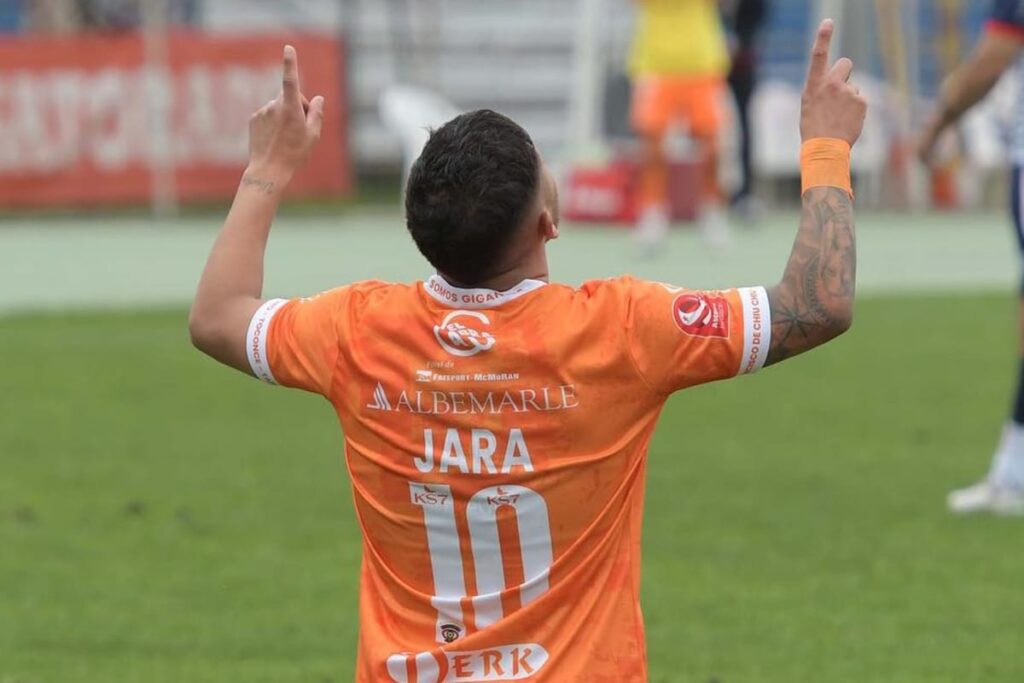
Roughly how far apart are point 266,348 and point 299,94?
43 cm

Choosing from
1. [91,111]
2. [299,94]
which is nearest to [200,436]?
[299,94]

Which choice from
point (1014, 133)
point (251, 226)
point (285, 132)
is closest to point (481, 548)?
point (251, 226)

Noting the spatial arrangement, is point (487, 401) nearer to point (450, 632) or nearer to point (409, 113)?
point (450, 632)

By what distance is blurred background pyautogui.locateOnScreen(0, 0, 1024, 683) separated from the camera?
6348 millimetres

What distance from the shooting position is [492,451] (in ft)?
11.0

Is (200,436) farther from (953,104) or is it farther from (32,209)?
(32,209)

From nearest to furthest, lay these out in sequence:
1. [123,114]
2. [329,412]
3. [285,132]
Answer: [285,132], [329,412], [123,114]

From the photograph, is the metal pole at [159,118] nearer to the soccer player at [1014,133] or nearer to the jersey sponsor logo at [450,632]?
the soccer player at [1014,133]

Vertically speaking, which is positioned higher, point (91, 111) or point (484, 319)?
point (484, 319)

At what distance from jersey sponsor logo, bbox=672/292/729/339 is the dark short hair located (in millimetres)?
283

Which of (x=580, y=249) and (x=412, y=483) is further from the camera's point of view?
(x=580, y=249)

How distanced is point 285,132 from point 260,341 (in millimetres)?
356

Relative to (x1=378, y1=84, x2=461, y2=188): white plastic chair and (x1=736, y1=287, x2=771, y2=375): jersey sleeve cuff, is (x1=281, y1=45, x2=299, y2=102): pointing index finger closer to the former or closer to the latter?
(x1=736, y1=287, x2=771, y2=375): jersey sleeve cuff

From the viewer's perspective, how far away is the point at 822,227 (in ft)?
10.9
